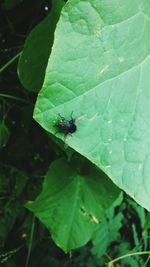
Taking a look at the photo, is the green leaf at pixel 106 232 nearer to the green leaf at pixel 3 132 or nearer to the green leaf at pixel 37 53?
the green leaf at pixel 3 132

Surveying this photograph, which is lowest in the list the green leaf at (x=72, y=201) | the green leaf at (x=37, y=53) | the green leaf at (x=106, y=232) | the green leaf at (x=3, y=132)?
the green leaf at (x=106, y=232)

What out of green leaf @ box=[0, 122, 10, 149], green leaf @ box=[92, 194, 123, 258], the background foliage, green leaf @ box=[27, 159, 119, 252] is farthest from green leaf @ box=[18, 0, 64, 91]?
green leaf @ box=[92, 194, 123, 258]

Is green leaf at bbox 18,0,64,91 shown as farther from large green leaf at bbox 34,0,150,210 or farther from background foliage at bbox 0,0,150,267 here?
large green leaf at bbox 34,0,150,210

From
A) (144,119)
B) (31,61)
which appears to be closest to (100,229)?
(31,61)

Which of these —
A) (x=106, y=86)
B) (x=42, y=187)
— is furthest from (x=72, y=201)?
(x=106, y=86)

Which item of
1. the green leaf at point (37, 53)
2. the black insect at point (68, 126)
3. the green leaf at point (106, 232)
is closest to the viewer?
the black insect at point (68, 126)

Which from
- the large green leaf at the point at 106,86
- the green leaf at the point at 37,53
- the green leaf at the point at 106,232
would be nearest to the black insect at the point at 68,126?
the large green leaf at the point at 106,86

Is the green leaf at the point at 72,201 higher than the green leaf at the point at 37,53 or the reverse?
the reverse
